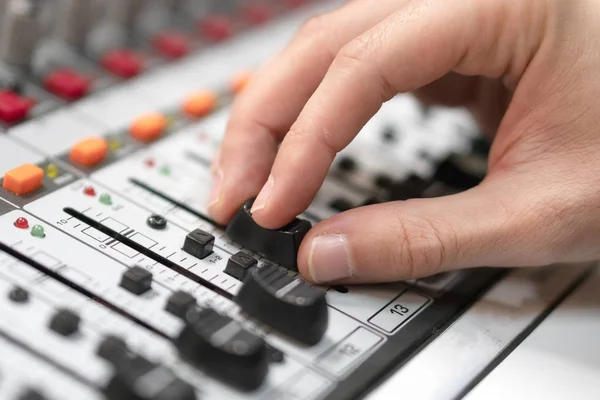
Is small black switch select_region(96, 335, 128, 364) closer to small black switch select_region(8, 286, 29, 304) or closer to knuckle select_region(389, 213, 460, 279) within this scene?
small black switch select_region(8, 286, 29, 304)

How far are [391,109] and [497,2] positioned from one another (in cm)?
48

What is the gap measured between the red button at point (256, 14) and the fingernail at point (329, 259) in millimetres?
891

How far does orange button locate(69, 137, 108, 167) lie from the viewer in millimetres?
1139

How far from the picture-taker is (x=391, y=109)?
1501 mm

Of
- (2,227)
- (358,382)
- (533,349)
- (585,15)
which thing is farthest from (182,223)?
(585,15)

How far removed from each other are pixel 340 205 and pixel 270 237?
0.19 m

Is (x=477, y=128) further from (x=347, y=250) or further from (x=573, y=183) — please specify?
(x=347, y=250)

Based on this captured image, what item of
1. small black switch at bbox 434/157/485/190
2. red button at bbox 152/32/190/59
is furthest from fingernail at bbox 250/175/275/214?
red button at bbox 152/32/190/59

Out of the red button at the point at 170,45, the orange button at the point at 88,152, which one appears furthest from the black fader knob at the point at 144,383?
the red button at the point at 170,45

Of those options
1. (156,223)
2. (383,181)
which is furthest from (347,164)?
(156,223)

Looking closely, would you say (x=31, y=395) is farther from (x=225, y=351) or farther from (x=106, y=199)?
(x=106, y=199)

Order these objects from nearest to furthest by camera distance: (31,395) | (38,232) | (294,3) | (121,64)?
(31,395), (38,232), (121,64), (294,3)

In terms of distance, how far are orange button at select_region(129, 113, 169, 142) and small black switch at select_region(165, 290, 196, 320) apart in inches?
17.4

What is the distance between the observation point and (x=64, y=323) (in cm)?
80
